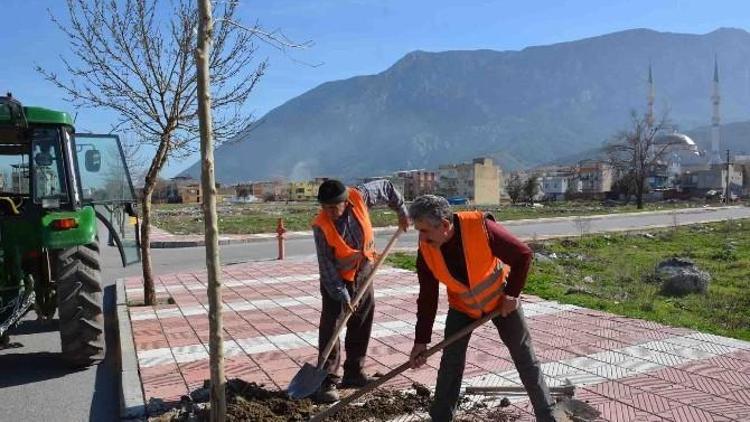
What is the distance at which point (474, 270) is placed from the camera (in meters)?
3.79

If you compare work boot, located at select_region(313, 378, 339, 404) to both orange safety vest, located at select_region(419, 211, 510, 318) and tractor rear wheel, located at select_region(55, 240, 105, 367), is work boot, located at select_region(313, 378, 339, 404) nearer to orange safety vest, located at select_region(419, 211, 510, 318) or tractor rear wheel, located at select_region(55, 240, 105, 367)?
orange safety vest, located at select_region(419, 211, 510, 318)

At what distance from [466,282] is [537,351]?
9.23ft

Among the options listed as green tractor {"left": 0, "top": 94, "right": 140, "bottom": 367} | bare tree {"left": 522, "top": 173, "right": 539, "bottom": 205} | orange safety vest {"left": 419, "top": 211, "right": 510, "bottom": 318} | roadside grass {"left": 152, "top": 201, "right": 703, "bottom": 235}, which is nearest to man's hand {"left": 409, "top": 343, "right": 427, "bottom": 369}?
orange safety vest {"left": 419, "top": 211, "right": 510, "bottom": 318}

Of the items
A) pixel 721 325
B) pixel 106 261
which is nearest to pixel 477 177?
pixel 106 261

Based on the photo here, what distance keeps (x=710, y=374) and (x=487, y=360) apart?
1.79 metres

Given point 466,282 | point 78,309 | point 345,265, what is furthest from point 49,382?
point 466,282

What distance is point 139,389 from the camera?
5387mm

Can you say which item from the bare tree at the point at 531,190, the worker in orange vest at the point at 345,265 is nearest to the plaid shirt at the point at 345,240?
the worker in orange vest at the point at 345,265

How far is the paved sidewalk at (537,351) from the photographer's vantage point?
4902mm

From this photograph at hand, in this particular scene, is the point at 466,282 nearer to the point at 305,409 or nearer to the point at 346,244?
the point at 346,244

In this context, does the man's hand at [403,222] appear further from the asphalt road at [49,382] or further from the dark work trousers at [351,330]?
the asphalt road at [49,382]

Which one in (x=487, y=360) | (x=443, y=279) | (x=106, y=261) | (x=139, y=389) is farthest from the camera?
(x=106, y=261)

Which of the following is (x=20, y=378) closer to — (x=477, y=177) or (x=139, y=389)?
(x=139, y=389)

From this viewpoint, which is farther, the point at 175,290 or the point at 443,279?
the point at 175,290
